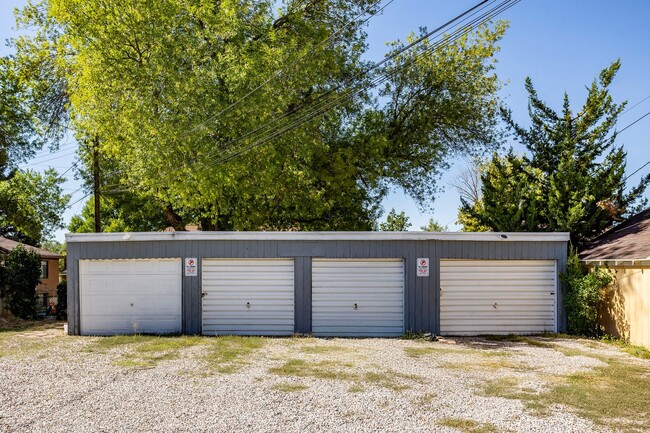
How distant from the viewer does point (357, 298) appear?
42.8 ft

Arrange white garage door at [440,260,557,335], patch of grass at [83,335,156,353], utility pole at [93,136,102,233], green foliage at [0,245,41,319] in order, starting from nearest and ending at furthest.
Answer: patch of grass at [83,335,156,353] < white garage door at [440,260,557,335] < green foliage at [0,245,41,319] < utility pole at [93,136,102,233]

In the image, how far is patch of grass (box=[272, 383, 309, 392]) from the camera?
23.4 ft

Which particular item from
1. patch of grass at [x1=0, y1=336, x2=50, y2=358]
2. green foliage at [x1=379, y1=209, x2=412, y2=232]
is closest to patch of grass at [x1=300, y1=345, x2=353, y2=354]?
patch of grass at [x1=0, y1=336, x2=50, y2=358]

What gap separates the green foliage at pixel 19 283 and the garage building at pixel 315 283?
6.32 meters

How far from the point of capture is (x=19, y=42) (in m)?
22.2

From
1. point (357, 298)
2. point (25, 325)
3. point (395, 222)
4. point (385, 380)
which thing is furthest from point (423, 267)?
point (395, 222)

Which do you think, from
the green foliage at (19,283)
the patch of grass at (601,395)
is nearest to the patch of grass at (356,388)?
the patch of grass at (601,395)

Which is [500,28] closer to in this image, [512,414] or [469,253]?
[469,253]

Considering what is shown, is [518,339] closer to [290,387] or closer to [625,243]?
[625,243]

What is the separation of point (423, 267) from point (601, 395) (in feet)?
20.1

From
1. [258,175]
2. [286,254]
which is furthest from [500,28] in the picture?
[286,254]

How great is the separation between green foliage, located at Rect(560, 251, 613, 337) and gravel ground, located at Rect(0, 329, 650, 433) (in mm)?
1587

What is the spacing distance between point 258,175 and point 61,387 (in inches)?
464

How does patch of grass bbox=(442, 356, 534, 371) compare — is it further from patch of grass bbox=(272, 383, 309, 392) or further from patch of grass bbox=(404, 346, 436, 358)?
patch of grass bbox=(272, 383, 309, 392)
